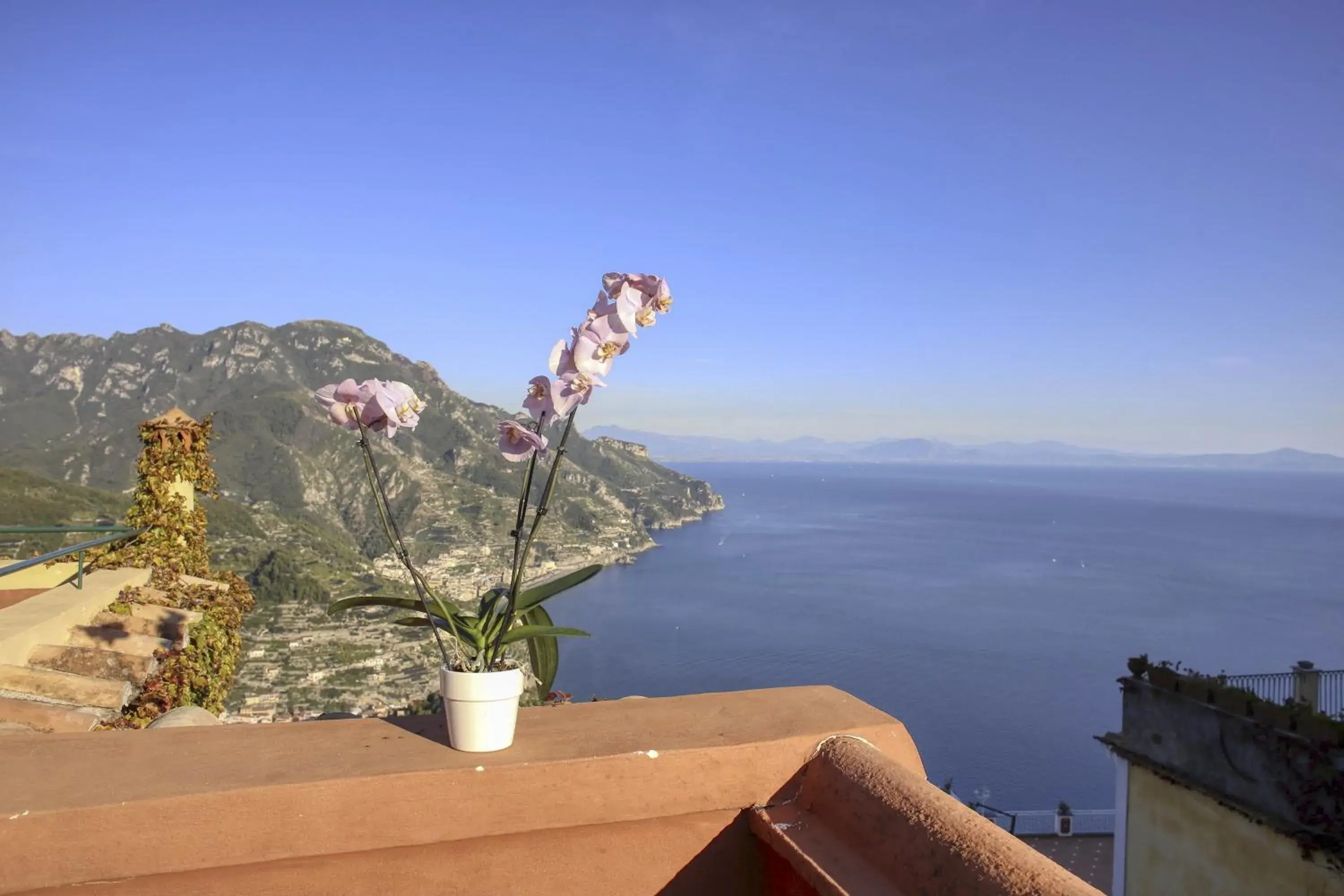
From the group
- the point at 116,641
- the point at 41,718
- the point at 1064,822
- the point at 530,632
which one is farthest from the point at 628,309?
the point at 1064,822

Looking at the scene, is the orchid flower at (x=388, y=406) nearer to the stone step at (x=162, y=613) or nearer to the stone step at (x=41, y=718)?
the stone step at (x=41, y=718)

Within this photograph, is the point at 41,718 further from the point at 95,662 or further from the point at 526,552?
the point at 526,552

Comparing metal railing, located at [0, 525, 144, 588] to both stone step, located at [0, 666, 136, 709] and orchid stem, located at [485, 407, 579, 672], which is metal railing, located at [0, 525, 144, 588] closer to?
stone step, located at [0, 666, 136, 709]

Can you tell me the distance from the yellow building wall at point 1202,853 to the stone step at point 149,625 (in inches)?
269

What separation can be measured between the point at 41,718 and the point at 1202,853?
310 inches

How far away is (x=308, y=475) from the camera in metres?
51.2

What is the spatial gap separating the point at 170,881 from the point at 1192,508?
451 ft

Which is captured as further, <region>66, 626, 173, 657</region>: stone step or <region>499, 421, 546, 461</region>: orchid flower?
<region>66, 626, 173, 657</region>: stone step

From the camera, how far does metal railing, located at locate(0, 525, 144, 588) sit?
2.53m

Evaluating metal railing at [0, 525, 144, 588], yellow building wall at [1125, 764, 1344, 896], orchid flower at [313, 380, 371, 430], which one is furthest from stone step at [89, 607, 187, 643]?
yellow building wall at [1125, 764, 1344, 896]

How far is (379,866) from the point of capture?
1056mm

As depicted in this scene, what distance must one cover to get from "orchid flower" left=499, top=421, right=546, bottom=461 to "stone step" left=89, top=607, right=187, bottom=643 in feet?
9.10

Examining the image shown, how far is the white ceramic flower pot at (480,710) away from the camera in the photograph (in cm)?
119

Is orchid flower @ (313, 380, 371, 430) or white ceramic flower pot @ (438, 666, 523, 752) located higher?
orchid flower @ (313, 380, 371, 430)
